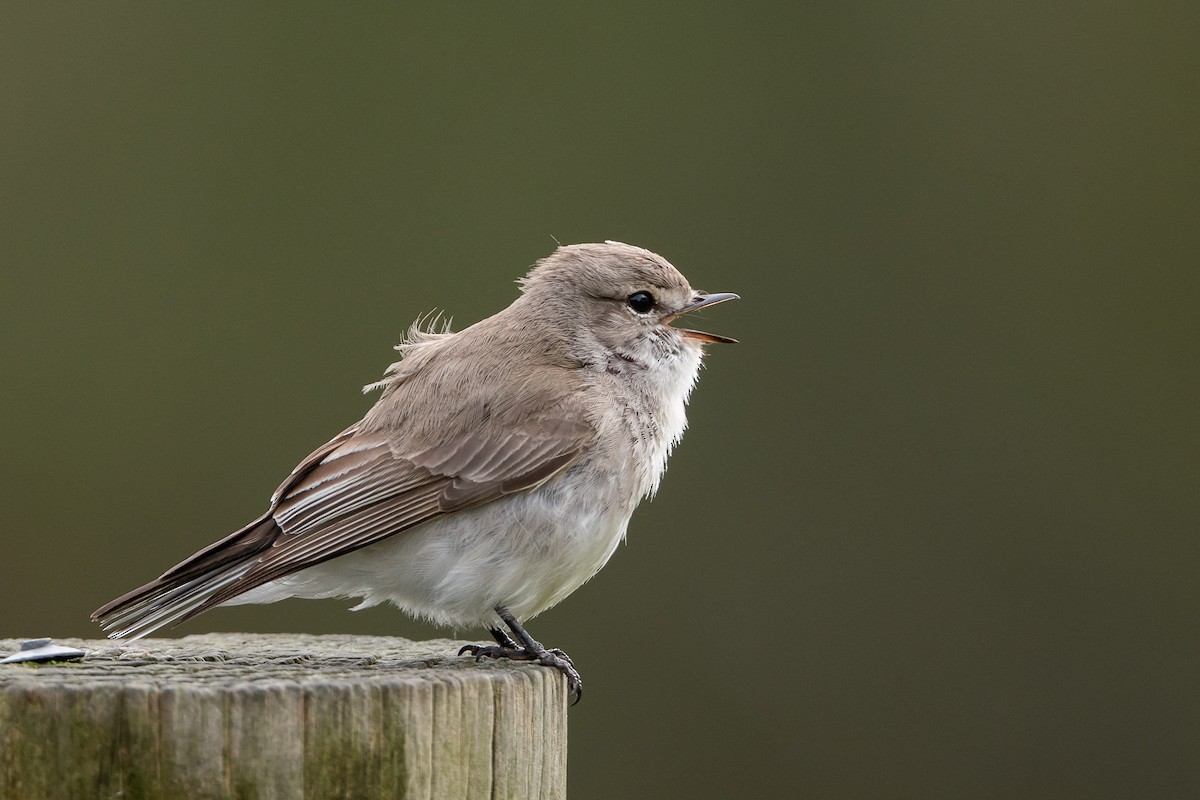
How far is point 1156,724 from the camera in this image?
7422 millimetres

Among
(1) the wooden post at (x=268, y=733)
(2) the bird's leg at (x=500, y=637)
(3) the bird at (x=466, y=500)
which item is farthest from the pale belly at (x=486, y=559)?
(1) the wooden post at (x=268, y=733)

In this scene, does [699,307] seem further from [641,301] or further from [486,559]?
[486,559]

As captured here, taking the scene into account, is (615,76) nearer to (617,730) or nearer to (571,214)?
(571,214)

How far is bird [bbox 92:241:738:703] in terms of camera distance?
3.72 m

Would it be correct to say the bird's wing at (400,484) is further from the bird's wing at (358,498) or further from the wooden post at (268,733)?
the wooden post at (268,733)

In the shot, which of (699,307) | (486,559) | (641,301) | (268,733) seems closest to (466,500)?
(486,559)

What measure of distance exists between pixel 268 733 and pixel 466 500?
4.86ft

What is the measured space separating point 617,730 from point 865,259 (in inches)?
116

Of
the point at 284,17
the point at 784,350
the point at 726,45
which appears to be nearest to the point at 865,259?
the point at 784,350

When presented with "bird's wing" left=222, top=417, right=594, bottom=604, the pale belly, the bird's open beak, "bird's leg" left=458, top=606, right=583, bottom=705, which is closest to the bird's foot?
"bird's leg" left=458, top=606, right=583, bottom=705

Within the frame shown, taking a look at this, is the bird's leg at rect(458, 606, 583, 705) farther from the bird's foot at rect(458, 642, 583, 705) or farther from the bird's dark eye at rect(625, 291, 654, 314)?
the bird's dark eye at rect(625, 291, 654, 314)

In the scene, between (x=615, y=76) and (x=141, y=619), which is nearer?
(x=141, y=619)

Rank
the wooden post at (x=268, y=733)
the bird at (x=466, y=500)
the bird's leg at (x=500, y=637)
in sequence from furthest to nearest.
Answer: the bird's leg at (x=500, y=637), the bird at (x=466, y=500), the wooden post at (x=268, y=733)

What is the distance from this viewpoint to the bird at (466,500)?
12.2 feet
